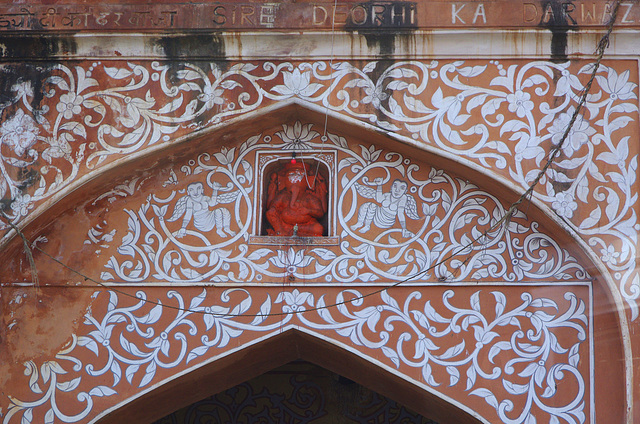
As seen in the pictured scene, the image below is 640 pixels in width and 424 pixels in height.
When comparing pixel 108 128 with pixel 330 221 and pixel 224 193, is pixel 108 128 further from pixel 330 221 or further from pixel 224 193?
pixel 330 221

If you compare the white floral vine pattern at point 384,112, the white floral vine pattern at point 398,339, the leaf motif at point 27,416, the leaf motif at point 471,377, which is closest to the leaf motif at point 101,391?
the white floral vine pattern at point 398,339

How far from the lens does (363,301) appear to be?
5.31 m

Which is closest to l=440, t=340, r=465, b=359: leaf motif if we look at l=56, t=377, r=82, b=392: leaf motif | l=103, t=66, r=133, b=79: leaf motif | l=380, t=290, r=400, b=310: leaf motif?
l=380, t=290, r=400, b=310: leaf motif

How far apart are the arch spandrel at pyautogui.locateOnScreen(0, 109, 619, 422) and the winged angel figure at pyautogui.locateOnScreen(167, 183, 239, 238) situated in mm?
26

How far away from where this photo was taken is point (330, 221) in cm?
545

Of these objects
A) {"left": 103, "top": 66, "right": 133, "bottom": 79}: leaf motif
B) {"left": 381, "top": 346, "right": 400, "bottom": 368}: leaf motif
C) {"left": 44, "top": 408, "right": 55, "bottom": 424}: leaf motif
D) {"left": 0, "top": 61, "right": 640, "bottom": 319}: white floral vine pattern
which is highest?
{"left": 103, "top": 66, "right": 133, "bottom": 79}: leaf motif

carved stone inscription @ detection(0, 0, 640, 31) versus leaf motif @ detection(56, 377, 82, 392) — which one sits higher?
carved stone inscription @ detection(0, 0, 640, 31)

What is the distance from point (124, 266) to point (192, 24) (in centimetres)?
124

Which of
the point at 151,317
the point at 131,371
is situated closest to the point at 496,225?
the point at 151,317

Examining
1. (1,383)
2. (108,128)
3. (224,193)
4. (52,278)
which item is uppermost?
(108,128)

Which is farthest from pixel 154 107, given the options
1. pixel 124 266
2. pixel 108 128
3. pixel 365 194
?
pixel 365 194

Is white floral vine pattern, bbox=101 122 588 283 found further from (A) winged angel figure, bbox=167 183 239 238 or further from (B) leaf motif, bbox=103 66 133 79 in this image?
(B) leaf motif, bbox=103 66 133 79

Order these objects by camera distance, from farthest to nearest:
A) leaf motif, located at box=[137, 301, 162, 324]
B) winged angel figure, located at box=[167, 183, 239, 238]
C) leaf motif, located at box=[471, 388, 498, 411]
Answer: winged angel figure, located at box=[167, 183, 239, 238] < leaf motif, located at box=[137, 301, 162, 324] < leaf motif, located at box=[471, 388, 498, 411]

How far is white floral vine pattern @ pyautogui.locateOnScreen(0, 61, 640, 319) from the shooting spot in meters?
5.29
